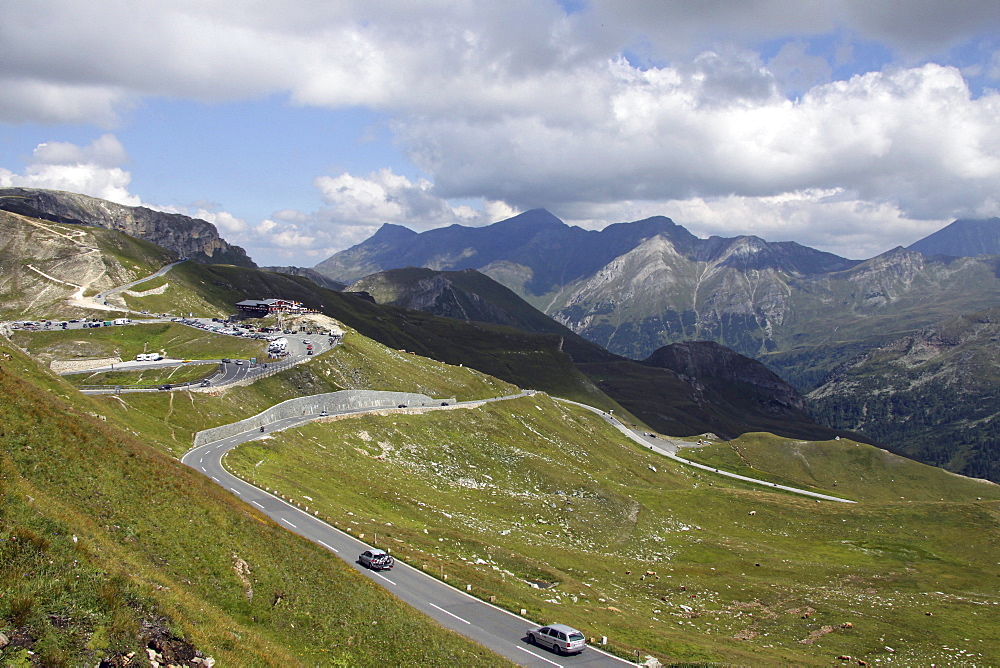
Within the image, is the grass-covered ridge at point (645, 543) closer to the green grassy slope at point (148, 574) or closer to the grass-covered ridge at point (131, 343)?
the green grassy slope at point (148, 574)

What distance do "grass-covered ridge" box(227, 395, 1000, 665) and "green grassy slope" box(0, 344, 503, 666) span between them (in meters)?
15.4

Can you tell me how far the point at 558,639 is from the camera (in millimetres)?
36000

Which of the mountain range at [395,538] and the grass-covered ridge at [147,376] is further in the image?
the grass-covered ridge at [147,376]

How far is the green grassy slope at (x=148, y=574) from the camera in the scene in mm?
17078

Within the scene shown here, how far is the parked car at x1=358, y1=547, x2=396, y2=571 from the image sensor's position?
42.0 m

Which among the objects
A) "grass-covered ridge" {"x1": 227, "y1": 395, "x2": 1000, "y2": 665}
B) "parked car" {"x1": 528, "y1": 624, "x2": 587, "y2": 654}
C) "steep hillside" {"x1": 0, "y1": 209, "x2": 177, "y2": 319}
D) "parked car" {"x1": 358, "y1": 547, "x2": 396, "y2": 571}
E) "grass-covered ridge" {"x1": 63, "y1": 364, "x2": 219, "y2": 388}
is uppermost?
"steep hillside" {"x1": 0, "y1": 209, "x2": 177, "y2": 319}

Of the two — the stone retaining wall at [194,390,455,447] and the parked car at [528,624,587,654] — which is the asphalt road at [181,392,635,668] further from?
the stone retaining wall at [194,390,455,447]

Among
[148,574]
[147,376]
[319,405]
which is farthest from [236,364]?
[148,574]

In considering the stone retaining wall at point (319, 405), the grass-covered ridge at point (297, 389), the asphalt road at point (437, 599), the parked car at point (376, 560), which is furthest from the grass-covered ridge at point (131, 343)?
the parked car at point (376, 560)

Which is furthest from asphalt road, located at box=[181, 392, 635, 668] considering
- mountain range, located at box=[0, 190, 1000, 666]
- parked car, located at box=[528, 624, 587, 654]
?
mountain range, located at box=[0, 190, 1000, 666]

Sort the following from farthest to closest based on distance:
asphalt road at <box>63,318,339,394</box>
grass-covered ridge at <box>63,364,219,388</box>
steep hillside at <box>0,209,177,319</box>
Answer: steep hillside at <box>0,209,177,319</box>, asphalt road at <box>63,318,339,394</box>, grass-covered ridge at <box>63,364,219,388</box>

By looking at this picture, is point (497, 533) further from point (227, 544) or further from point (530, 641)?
point (227, 544)

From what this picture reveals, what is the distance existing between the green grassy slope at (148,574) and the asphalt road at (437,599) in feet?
15.4

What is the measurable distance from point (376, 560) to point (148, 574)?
21.7 meters
